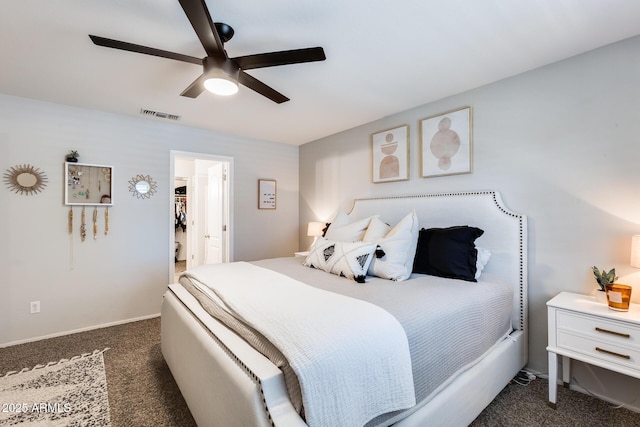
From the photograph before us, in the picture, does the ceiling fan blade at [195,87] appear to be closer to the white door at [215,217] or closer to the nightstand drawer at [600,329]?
the white door at [215,217]

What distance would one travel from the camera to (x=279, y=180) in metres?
4.52

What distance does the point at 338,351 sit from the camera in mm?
1084

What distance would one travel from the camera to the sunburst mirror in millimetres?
2725

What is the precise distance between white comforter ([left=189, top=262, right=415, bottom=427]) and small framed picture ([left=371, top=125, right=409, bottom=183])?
6.64 feet

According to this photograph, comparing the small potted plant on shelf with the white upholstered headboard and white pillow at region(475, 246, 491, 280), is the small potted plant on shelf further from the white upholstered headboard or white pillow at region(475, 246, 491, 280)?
white pillow at region(475, 246, 491, 280)

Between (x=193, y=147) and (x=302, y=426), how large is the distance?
3.57m

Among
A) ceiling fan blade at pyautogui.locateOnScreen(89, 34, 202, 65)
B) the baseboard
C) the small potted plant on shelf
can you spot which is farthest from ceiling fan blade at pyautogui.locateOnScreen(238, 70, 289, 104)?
the baseboard

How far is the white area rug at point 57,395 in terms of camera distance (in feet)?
5.61

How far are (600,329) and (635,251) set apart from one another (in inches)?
19.8

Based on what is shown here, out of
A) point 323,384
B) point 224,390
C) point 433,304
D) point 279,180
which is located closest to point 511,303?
point 433,304

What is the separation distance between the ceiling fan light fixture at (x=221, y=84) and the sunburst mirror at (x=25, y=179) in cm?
228

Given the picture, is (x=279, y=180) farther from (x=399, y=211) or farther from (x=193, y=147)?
(x=399, y=211)

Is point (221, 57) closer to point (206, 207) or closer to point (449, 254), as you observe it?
point (449, 254)

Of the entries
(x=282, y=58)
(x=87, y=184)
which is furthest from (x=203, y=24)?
(x=87, y=184)
